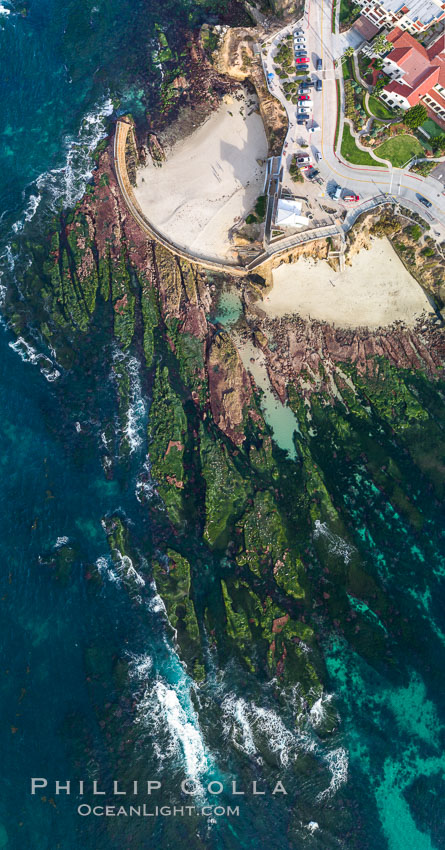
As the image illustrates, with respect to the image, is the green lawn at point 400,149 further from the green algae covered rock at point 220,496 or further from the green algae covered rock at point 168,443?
the green algae covered rock at point 220,496

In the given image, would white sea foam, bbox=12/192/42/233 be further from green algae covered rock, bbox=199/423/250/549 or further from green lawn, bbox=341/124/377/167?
green lawn, bbox=341/124/377/167

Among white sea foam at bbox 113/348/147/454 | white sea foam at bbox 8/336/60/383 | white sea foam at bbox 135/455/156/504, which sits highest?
white sea foam at bbox 8/336/60/383

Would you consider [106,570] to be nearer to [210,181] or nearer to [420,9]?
[210,181]

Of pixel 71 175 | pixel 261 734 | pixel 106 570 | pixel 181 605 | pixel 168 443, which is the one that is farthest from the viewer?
pixel 71 175

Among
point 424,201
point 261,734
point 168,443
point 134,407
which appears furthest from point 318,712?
point 424,201

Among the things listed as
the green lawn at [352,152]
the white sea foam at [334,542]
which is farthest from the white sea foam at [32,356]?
the green lawn at [352,152]

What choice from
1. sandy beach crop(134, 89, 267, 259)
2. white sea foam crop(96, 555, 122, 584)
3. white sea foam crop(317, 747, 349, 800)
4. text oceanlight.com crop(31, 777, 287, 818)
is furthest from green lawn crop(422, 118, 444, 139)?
text oceanlight.com crop(31, 777, 287, 818)

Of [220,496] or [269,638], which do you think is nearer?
[269,638]
